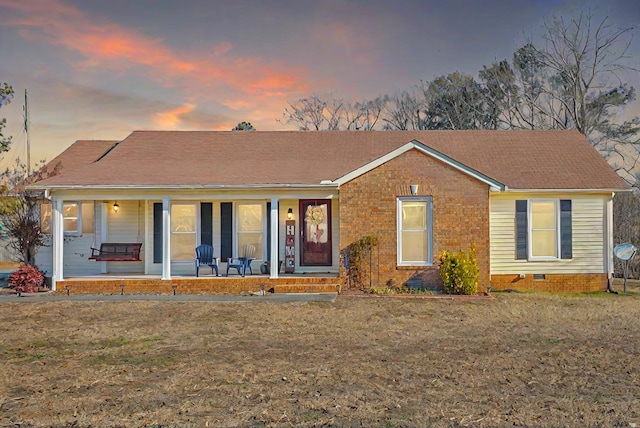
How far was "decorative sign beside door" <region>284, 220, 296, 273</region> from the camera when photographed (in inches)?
673

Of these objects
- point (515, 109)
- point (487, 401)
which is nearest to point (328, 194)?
point (487, 401)

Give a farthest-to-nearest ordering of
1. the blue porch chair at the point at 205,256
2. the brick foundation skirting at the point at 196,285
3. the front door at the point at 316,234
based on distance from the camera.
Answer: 1. the front door at the point at 316,234
2. the blue porch chair at the point at 205,256
3. the brick foundation skirting at the point at 196,285

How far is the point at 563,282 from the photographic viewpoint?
16203mm

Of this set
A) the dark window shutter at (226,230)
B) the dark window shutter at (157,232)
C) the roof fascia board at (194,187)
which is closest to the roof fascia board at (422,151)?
the roof fascia board at (194,187)

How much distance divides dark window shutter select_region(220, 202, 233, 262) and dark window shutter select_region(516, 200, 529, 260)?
8.19m

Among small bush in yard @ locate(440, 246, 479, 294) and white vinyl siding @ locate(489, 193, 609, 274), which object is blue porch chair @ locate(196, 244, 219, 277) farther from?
white vinyl siding @ locate(489, 193, 609, 274)

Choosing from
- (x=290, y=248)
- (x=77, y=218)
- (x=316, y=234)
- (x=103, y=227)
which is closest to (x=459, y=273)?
(x=316, y=234)

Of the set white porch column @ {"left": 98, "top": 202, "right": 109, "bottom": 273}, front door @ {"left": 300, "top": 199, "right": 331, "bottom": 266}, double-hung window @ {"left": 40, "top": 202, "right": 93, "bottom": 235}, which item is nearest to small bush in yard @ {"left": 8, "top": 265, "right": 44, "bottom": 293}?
white porch column @ {"left": 98, "top": 202, "right": 109, "bottom": 273}

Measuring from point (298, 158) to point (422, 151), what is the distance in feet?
14.9

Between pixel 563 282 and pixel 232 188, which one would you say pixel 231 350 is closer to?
pixel 232 188

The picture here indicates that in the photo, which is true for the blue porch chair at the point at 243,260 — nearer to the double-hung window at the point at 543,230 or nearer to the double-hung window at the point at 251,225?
the double-hung window at the point at 251,225

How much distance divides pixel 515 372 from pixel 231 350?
410 centimetres

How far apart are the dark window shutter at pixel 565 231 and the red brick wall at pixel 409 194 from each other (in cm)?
260

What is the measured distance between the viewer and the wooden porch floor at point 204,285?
15.2 m
